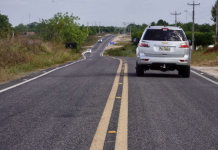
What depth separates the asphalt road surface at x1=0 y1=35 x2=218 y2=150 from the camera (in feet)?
14.5

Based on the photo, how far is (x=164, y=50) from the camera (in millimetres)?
12281

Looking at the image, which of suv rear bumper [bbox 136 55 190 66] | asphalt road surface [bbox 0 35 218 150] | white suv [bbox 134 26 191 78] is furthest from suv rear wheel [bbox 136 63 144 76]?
asphalt road surface [bbox 0 35 218 150]

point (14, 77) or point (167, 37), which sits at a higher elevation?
point (167, 37)

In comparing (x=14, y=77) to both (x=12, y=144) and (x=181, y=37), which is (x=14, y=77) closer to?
(x=181, y=37)

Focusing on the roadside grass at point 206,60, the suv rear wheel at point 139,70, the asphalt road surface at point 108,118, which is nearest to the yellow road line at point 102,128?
the asphalt road surface at point 108,118

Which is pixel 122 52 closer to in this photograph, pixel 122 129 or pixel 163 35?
pixel 163 35

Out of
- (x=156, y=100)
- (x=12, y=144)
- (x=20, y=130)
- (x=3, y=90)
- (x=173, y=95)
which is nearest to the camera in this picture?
(x=12, y=144)

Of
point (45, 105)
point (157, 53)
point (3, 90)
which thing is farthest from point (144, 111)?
point (157, 53)

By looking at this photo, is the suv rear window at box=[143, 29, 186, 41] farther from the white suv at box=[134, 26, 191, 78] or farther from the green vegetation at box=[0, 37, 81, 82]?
the green vegetation at box=[0, 37, 81, 82]

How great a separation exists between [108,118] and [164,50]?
7031 millimetres

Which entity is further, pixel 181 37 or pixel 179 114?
pixel 181 37

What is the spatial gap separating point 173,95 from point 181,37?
4652 mm

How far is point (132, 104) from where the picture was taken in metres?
7.04

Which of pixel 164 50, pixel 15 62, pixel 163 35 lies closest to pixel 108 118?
pixel 164 50
